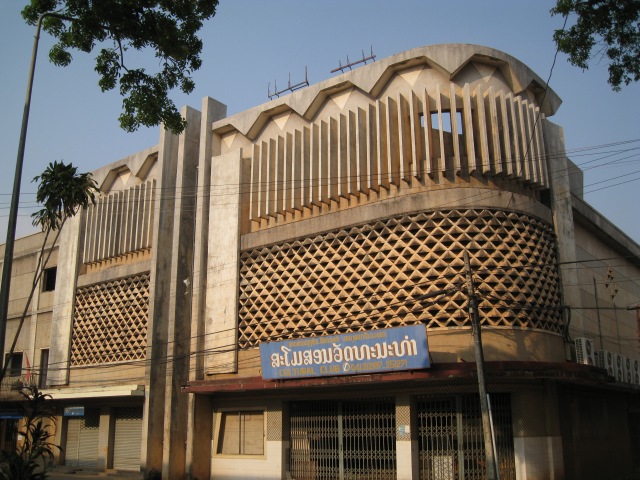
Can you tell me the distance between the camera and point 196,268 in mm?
25969

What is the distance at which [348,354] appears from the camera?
1944 centimetres

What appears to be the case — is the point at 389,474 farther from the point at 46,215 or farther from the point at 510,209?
the point at 46,215

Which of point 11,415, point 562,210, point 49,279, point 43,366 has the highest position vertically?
point 49,279

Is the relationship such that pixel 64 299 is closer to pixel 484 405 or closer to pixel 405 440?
pixel 405 440

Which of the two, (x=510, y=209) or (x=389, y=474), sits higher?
(x=510, y=209)

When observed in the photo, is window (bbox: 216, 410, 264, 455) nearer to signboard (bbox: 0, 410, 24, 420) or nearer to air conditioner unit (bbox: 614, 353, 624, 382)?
air conditioner unit (bbox: 614, 353, 624, 382)

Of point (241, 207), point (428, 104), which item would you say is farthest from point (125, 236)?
point (428, 104)

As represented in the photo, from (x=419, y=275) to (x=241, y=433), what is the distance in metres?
9.46

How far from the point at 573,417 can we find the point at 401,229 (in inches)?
324

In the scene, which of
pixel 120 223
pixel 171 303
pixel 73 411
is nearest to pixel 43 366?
pixel 73 411

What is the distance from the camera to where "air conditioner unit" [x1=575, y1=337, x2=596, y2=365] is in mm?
20109

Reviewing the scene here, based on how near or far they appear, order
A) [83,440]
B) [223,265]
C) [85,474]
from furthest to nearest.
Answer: [83,440], [85,474], [223,265]

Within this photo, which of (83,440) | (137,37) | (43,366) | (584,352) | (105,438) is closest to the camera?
(137,37)

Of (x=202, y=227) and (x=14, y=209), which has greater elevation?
(x=202, y=227)
